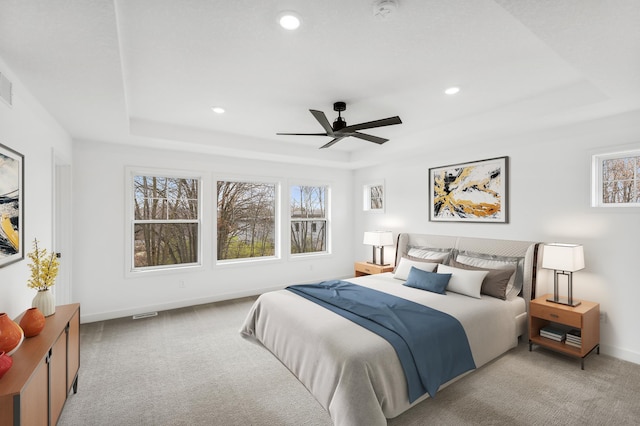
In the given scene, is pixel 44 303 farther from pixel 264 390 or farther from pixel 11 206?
pixel 264 390

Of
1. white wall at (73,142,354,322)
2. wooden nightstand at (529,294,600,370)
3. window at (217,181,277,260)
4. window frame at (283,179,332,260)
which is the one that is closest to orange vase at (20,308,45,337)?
white wall at (73,142,354,322)

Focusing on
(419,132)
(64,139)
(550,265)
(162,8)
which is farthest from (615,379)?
(64,139)

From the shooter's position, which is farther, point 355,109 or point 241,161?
point 241,161

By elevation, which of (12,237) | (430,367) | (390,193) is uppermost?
(390,193)

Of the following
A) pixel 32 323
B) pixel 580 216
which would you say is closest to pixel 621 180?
pixel 580 216

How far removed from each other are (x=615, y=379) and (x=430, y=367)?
5.87 ft

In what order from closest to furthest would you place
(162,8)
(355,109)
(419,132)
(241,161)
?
(162,8), (355,109), (419,132), (241,161)

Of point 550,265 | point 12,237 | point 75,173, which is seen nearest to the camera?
point 12,237

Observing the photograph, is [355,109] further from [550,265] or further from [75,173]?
[75,173]

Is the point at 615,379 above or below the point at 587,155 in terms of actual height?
below

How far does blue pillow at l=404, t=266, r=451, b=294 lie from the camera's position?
357 centimetres

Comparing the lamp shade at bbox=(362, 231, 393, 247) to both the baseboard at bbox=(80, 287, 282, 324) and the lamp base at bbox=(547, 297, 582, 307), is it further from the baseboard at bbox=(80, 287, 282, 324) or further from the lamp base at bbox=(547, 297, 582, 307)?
the lamp base at bbox=(547, 297, 582, 307)

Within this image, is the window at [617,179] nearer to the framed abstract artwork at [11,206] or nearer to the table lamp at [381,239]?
the table lamp at [381,239]

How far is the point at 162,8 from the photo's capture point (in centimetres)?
177
